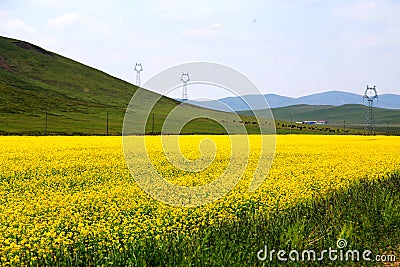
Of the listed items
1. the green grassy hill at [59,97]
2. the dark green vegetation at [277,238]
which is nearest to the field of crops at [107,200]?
the dark green vegetation at [277,238]

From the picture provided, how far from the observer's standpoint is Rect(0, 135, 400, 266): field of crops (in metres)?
7.43

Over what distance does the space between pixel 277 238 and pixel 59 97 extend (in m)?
95.6

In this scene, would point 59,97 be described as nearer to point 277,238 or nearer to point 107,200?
point 107,200

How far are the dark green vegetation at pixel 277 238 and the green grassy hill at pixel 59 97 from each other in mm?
44229

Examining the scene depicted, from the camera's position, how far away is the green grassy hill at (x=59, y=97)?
6619 cm

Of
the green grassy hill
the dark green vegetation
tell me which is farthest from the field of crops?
the green grassy hill

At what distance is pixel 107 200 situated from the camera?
10367mm

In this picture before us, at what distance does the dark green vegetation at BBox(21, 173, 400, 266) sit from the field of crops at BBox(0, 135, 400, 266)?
210 mm

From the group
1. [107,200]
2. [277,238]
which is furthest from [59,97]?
[277,238]

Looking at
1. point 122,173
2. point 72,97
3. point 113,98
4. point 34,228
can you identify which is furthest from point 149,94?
point 34,228

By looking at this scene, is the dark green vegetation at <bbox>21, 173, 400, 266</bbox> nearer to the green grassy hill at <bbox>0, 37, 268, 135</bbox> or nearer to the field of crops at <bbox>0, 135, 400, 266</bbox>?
the field of crops at <bbox>0, 135, 400, 266</bbox>

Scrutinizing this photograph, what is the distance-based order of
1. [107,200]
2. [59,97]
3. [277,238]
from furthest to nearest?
1. [59,97]
2. [107,200]
3. [277,238]

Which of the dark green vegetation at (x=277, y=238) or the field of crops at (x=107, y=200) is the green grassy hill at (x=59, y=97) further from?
the dark green vegetation at (x=277, y=238)

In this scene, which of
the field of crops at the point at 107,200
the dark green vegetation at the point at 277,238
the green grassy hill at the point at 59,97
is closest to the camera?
the dark green vegetation at the point at 277,238
